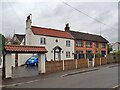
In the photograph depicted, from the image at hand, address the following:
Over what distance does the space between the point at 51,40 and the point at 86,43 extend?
42.1 feet

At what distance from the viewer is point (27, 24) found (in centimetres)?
3772

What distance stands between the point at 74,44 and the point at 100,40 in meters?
12.5

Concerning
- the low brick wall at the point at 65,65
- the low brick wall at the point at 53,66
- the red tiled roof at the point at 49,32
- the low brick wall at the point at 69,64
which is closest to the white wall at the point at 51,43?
the red tiled roof at the point at 49,32

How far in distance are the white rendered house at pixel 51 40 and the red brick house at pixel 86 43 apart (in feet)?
7.65

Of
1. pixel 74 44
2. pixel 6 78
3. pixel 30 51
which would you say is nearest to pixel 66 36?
pixel 74 44

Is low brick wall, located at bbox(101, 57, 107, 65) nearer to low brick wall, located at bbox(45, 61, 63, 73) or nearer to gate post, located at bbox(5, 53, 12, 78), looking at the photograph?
low brick wall, located at bbox(45, 61, 63, 73)

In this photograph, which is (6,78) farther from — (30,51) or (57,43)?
(57,43)

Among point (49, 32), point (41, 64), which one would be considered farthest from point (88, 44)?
point (41, 64)

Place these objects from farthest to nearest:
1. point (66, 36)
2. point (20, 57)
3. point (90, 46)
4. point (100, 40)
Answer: point (100, 40), point (90, 46), point (66, 36), point (20, 57)

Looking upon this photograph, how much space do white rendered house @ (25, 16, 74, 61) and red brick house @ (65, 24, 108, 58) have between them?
2332 mm

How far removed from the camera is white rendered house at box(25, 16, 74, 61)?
3619 cm

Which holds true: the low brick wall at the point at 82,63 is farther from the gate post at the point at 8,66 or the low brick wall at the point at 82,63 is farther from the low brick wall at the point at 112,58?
the gate post at the point at 8,66

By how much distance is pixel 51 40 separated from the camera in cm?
3866

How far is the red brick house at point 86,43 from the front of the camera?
45.8 m
